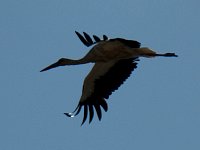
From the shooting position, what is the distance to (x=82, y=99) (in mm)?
15320

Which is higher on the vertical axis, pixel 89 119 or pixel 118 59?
pixel 118 59

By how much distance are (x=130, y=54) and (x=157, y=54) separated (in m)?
0.52

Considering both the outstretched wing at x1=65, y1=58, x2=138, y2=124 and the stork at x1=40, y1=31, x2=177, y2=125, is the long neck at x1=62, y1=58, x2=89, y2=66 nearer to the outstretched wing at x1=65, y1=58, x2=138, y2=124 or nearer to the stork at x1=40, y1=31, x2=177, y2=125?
the stork at x1=40, y1=31, x2=177, y2=125

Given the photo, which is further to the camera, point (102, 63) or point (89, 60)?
point (102, 63)

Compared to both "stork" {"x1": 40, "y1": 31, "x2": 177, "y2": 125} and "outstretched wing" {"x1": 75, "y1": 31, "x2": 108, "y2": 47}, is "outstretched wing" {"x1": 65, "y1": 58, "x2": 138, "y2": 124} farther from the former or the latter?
"outstretched wing" {"x1": 75, "y1": 31, "x2": 108, "y2": 47}

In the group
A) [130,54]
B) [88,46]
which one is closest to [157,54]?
[130,54]

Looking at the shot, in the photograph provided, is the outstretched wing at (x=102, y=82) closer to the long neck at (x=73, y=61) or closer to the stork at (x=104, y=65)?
the stork at (x=104, y=65)

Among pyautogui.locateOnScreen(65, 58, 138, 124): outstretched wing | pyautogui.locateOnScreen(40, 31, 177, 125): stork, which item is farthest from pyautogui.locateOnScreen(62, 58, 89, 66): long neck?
pyautogui.locateOnScreen(65, 58, 138, 124): outstretched wing

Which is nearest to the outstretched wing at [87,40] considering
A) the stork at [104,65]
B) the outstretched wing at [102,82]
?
the stork at [104,65]

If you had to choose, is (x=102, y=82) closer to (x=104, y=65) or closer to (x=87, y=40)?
(x=104, y=65)

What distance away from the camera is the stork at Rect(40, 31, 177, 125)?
45.7 feet

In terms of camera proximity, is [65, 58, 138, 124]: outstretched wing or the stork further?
[65, 58, 138, 124]: outstretched wing

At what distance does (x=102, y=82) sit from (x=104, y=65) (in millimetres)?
380

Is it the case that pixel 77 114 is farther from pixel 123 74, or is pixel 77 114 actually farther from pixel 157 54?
pixel 157 54
